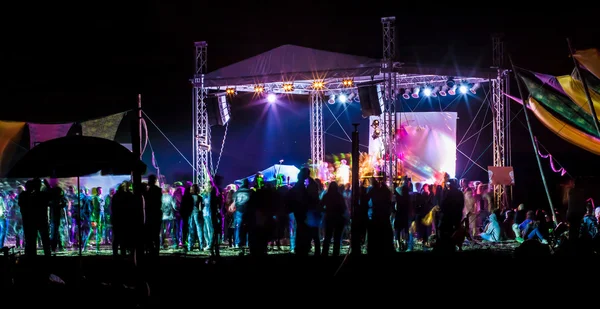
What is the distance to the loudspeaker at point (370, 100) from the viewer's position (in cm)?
2002

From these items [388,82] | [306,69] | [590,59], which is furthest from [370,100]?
[590,59]

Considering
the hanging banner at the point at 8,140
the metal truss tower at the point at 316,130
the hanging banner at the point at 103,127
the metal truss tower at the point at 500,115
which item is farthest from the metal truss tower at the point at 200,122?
the metal truss tower at the point at 500,115

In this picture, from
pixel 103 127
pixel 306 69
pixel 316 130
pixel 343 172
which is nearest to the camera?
pixel 306 69

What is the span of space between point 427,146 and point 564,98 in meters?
9.53

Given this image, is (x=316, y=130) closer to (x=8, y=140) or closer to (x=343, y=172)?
(x=343, y=172)

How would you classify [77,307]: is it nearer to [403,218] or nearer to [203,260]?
[203,260]

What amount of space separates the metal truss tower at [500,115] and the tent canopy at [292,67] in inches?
147

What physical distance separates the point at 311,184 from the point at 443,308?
5.10m

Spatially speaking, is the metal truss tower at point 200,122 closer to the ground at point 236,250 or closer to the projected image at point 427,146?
the ground at point 236,250

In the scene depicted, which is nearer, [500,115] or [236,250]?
[236,250]

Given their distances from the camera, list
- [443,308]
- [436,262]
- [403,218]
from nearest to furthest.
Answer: [443,308]
[436,262]
[403,218]

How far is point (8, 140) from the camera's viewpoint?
21.4 metres

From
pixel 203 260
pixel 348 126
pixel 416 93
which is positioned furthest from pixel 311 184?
pixel 348 126

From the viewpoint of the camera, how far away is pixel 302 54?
65.1 feet
